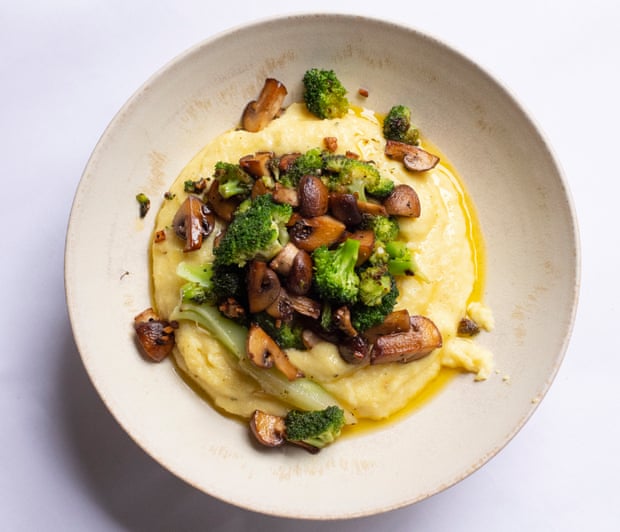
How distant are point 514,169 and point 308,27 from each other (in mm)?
2017

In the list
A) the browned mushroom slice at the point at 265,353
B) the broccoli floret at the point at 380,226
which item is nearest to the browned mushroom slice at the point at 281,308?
the browned mushroom slice at the point at 265,353

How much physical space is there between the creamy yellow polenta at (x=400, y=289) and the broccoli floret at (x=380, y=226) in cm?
21

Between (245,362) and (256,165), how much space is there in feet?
5.04

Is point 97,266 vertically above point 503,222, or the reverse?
point 503,222

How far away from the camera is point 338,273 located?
4066 millimetres

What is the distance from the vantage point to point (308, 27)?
15.1ft

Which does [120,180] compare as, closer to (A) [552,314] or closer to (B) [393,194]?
(B) [393,194]

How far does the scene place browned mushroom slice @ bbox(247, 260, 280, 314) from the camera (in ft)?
13.5

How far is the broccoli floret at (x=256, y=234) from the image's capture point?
4004mm

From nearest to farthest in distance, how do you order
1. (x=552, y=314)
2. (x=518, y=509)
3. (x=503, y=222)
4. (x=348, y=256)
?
(x=348, y=256)
(x=552, y=314)
(x=503, y=222)
(x=518, y=509)

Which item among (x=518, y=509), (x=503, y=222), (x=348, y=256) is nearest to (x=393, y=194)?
(x=348, y=256)

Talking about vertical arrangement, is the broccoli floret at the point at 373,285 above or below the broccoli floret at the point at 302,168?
below

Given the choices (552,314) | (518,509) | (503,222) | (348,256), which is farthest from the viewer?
(518,509)

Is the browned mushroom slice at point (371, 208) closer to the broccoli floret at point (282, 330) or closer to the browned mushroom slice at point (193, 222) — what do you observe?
the broccoli floret at point (282, 330)
